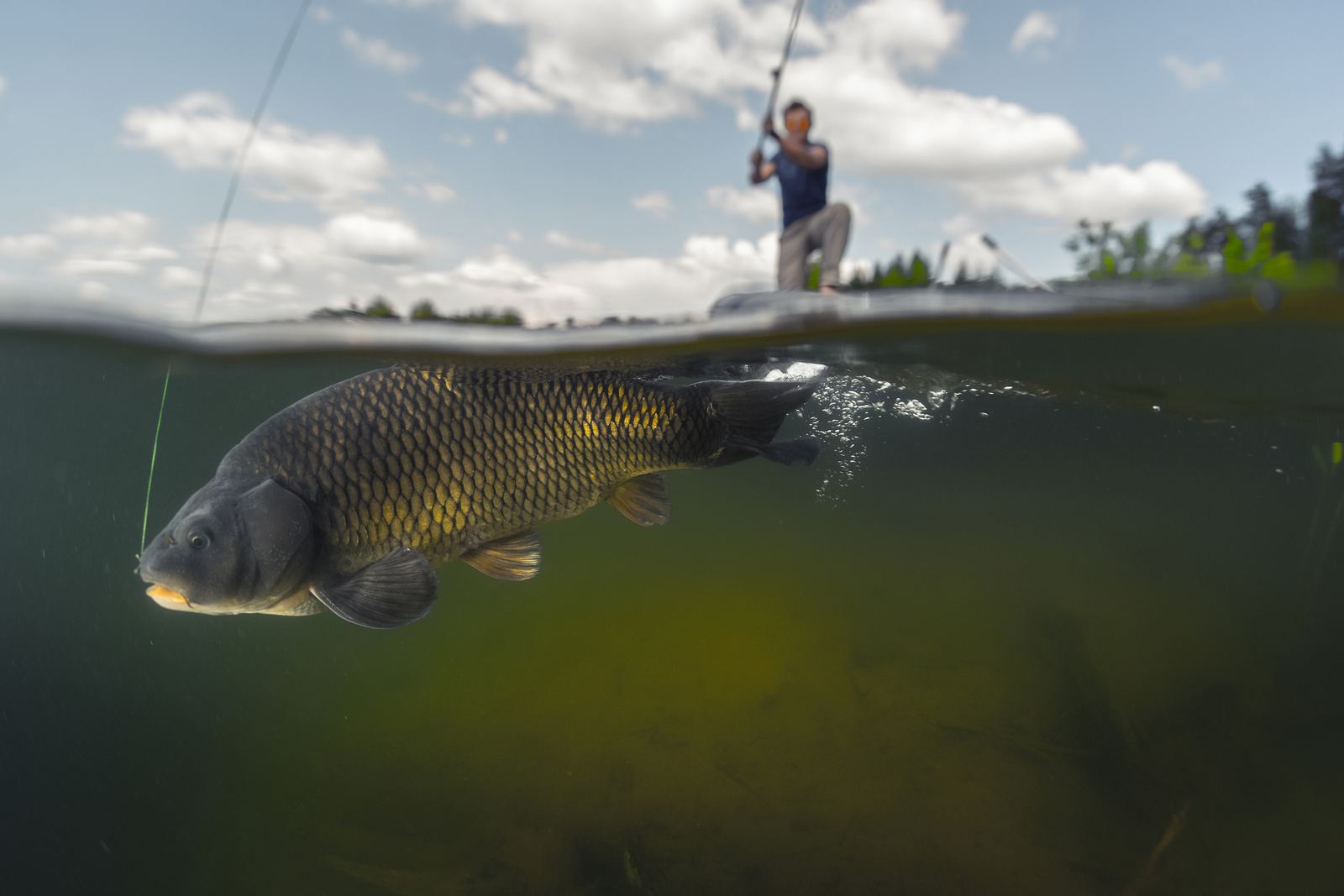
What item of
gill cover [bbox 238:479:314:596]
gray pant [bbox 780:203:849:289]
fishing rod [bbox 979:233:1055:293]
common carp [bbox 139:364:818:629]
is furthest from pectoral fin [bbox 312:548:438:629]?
fishing rod [bbox 979:233:1055:293]

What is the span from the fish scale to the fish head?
0.16 m

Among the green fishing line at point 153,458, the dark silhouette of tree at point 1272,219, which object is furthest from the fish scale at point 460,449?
the dark silhouette of tree at point 1272,219

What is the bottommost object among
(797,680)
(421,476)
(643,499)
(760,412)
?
(797,680)

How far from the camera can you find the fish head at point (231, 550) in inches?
116

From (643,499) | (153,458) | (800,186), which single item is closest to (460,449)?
(643,499)

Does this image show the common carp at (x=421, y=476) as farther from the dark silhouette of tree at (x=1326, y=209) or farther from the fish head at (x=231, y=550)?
the dark silhouette of tree at (x=1326, y=209)

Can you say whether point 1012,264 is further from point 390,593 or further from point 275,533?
point 275,533

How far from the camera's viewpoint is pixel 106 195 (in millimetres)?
5430

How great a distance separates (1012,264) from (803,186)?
1454 millimetres

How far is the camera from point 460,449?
3.50 metres

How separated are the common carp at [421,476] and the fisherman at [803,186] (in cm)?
137

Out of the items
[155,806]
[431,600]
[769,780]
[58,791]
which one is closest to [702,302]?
[431,600]

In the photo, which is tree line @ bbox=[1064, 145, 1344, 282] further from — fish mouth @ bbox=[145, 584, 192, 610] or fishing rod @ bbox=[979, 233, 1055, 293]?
fish mouth @ bbox=[145, 584, 192, 610]

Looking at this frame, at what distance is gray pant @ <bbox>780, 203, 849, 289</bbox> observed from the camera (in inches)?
171
